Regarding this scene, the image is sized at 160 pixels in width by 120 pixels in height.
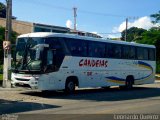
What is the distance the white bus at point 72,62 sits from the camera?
21031 mm

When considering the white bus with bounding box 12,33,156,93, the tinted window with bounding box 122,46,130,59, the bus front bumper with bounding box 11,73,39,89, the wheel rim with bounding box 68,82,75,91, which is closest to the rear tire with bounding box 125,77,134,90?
the white bus with bounding box 12,33,156,93

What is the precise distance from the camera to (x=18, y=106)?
53.5ft

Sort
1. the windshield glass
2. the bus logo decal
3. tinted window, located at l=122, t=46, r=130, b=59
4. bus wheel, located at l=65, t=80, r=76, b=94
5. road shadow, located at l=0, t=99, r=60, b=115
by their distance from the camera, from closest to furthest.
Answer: road shadow, located at l=0, t=99, r=60, b=115, the windshield glass, bus wheel, located at l=65, t=80, r=76, b=94, the bus logo decal, tinted window, located at l=122, t=46, r=130, b=59

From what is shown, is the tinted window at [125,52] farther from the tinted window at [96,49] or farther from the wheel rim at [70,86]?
the wheel rim at [70,86]

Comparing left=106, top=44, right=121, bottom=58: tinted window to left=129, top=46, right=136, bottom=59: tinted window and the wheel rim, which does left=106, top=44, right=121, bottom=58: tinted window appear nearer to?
left=129, top=46, right=136, bottom=59: tinted window

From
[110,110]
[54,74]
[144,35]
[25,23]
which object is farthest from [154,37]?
[110,110]

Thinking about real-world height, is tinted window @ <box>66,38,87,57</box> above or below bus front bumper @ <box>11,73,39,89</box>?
above

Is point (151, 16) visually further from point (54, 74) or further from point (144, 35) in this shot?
point (54, 74)

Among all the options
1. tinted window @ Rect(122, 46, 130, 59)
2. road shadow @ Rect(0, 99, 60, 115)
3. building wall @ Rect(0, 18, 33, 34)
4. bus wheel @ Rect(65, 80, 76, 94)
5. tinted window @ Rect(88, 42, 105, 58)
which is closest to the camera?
road shadow @ Rect(0, 99, 60, 115)

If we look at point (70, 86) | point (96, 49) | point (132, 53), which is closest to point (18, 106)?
point (70, 86)

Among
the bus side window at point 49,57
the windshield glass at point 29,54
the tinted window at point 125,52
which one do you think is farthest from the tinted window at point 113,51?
the windshield glass at point 29,54

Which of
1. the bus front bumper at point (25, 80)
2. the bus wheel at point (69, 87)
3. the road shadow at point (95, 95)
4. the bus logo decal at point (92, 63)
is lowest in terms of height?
the road shadow at point (95, 95)

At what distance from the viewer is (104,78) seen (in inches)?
1029

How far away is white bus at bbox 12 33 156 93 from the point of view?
69.0ft
